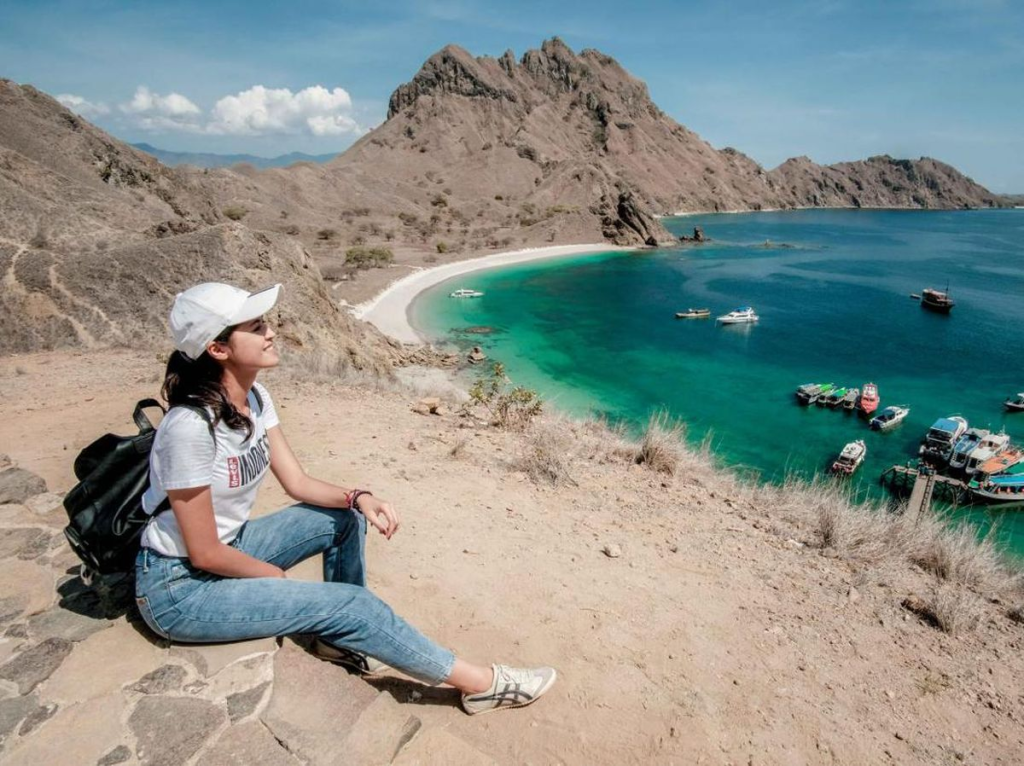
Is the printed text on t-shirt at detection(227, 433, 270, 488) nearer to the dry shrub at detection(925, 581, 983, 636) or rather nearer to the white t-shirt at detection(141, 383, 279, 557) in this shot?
the white t-shirt at detection(141, 383, 279, 557)

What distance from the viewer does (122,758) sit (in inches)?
85.6

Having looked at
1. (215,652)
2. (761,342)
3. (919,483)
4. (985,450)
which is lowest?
(919,483)

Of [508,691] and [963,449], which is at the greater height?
[508,691]

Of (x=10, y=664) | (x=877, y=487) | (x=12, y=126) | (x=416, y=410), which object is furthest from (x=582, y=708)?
(x=12, y=126)

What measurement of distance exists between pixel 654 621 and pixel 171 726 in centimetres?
294

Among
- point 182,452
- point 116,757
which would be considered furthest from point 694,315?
point 116,757

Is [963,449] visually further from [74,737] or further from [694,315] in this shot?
[74,737]

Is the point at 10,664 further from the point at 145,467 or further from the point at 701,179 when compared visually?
the point at 701,179

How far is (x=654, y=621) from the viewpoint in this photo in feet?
13.0

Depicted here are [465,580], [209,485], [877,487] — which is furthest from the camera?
[877,487]

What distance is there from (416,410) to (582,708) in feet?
20.0

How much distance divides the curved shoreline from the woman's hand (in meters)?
29.7

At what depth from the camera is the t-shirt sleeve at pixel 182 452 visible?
2.23m

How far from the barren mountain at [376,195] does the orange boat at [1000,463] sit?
21.9 metres
